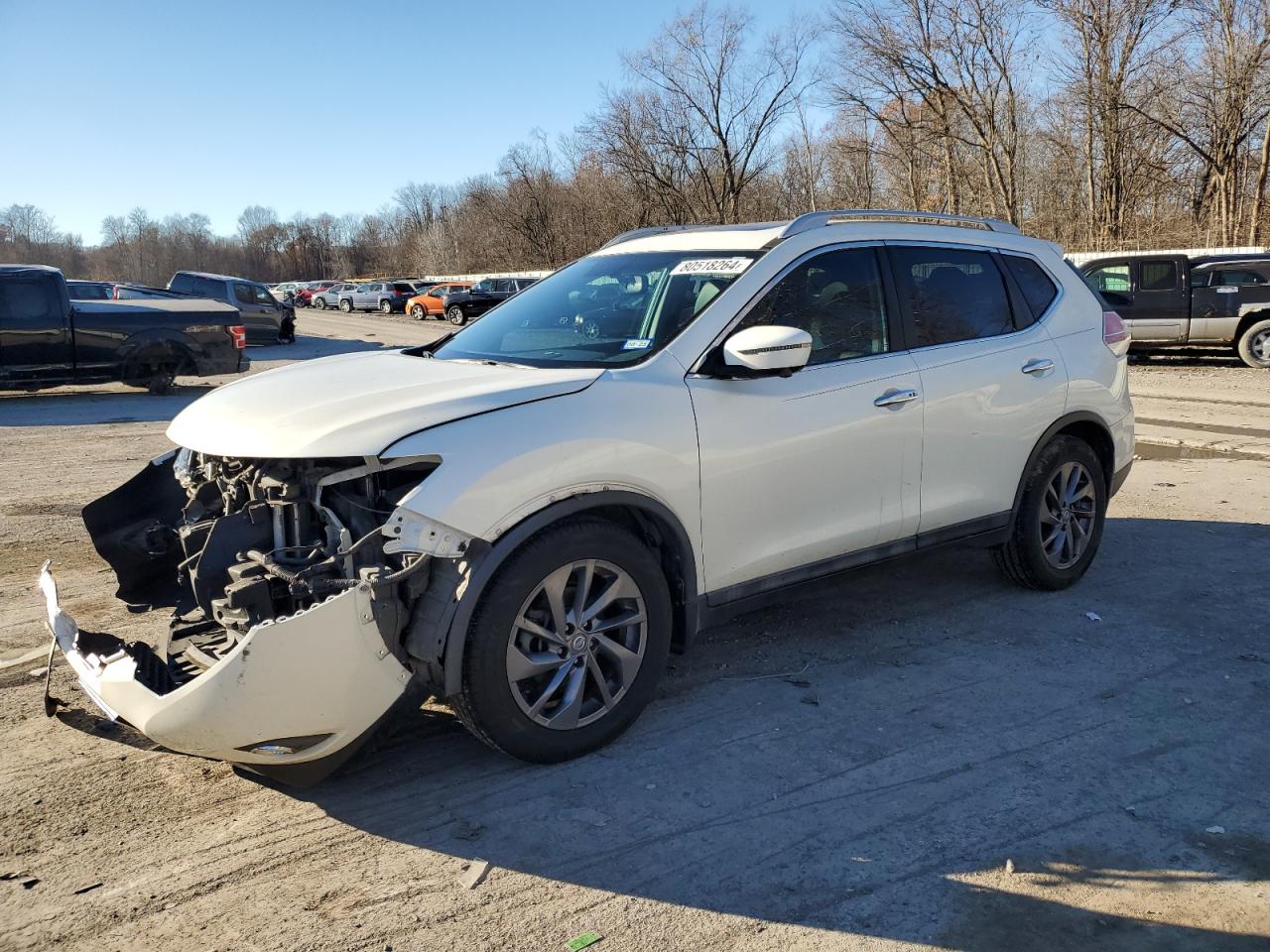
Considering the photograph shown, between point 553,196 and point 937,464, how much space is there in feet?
184

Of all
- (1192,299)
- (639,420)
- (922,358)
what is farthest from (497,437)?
(1192,299)

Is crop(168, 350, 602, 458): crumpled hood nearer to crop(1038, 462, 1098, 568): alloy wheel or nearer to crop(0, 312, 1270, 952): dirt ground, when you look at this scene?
crop(0, 312, 1270, 952): dirt ground

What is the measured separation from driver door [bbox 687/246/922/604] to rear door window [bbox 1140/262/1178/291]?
15.1 meters

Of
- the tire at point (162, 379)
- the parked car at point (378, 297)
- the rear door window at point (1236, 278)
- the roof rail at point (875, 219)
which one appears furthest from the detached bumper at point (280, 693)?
the parked car at point (378, 297)

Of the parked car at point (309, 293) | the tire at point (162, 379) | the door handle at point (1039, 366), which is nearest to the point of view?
the door handle at point (1039, 366)

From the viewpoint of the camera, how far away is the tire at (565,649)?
3355 millimetres

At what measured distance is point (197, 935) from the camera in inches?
109

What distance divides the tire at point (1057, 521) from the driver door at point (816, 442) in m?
0.98

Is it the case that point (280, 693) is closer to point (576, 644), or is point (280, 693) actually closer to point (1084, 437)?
point (576, 644)

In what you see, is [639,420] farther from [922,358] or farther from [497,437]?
[922,358]

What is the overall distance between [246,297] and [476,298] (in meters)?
14.0

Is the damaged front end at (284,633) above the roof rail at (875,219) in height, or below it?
below

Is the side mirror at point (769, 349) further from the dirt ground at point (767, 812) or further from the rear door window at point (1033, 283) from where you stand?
the rear door window at point (1033, 283)

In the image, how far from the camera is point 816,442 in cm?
420
